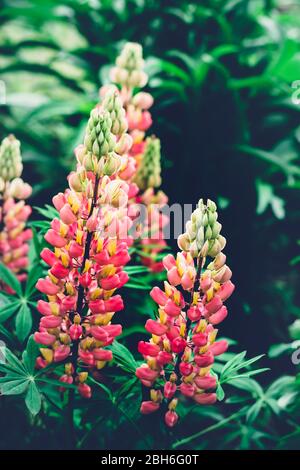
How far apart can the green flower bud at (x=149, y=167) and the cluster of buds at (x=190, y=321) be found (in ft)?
1.06

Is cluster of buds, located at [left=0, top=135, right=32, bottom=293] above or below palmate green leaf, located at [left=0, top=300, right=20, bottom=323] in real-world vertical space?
above

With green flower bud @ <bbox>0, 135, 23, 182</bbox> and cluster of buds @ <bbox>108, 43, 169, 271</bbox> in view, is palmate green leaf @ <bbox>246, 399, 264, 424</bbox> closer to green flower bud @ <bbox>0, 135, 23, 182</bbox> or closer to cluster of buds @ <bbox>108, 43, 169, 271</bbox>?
cluster of buds @ <bbox>108, 43, 169, 271</bbox>

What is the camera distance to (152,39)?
1953 millimetres

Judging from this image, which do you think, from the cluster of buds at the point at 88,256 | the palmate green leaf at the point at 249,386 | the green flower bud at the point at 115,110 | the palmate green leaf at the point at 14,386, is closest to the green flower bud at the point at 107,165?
the cluster of buds at the point at 88,256

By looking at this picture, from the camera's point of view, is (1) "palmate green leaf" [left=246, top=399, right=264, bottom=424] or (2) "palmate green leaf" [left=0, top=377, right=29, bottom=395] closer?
(2) "palmate green leaf" [left=0, top=377, right=29, bottom=395]

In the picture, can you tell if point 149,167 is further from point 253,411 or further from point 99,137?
point 253,411

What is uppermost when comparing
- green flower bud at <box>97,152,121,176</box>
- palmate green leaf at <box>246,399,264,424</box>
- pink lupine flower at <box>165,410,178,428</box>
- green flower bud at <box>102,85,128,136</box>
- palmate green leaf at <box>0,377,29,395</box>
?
green flower bud at <box>102,85,128,136</box>

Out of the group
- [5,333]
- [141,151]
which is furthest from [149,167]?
[5,333]

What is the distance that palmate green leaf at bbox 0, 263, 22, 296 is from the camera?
107 cm

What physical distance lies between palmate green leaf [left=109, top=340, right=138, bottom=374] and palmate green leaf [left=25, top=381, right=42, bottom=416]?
0.14 meters

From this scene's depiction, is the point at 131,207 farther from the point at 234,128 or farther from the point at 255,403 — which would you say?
the point at 234,128

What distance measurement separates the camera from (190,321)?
34.9 inches

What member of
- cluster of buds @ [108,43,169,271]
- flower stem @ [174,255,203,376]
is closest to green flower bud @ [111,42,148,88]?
cluster of buds @ [108,43,169,271]
